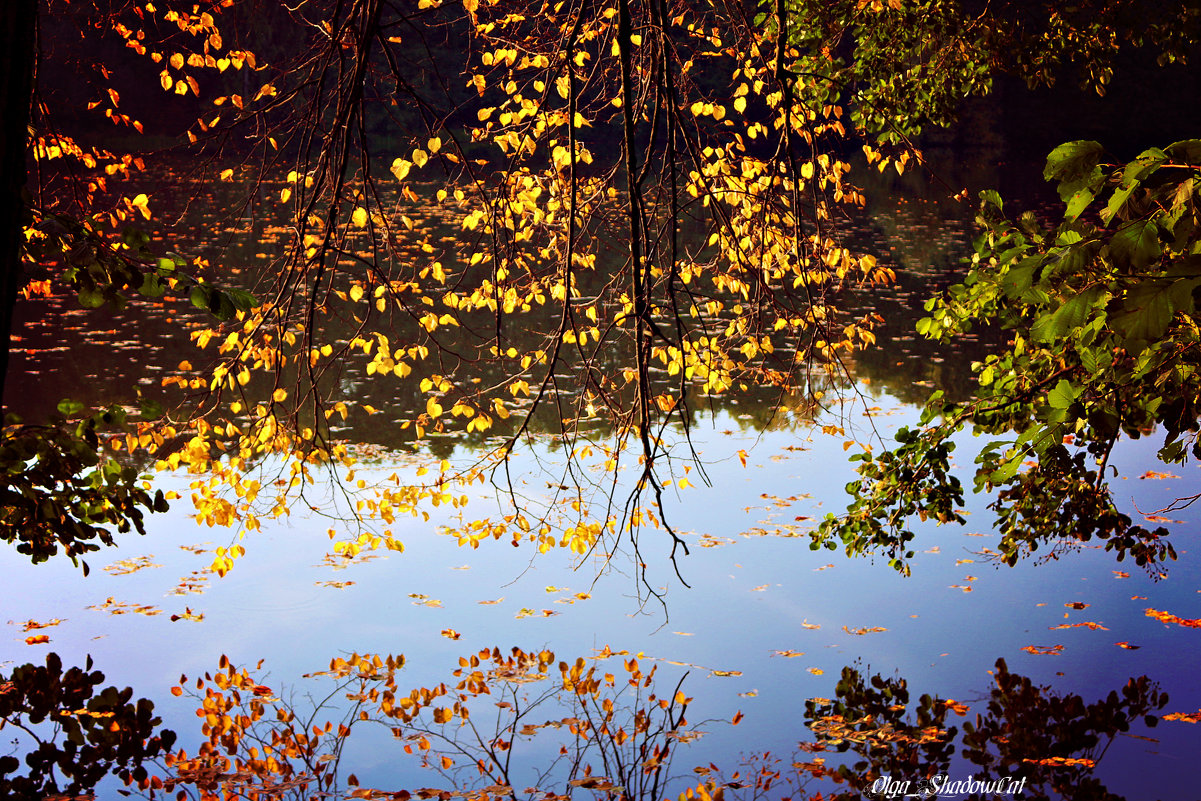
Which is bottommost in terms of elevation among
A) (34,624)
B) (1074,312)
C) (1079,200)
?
(1074,312)

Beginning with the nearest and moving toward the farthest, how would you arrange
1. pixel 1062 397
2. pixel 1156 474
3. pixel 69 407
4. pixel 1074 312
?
1. pixel 1074 312
2. pixel 1062 397
3. pixel 69 407
4. pixel 1156 474

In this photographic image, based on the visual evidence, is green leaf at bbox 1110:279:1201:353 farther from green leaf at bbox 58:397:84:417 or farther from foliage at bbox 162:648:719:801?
foliage at bbox 162:648:719:801

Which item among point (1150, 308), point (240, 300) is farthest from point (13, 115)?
point (1150, 308)

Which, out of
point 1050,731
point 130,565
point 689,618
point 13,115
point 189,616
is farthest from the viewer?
point 130,565

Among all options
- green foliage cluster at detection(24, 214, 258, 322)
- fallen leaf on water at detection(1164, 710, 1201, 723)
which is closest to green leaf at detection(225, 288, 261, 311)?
green foliage cluster at detection(24, 214, 258, 322)

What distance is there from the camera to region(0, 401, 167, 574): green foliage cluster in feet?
11.6

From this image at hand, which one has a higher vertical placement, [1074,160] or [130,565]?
→ [130,565]

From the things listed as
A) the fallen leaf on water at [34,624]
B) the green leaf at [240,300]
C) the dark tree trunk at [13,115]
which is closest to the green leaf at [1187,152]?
the green leaf at [240,300]

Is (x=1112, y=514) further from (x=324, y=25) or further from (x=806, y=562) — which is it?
(x=324, y=25)

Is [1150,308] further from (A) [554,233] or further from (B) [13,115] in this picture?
(A) [554,233]

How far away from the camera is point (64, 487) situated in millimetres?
3861

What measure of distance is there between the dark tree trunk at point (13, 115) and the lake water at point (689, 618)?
2981 millimetres

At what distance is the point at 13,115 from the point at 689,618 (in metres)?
4.74

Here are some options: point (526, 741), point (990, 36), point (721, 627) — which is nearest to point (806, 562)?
point (721, 627)
